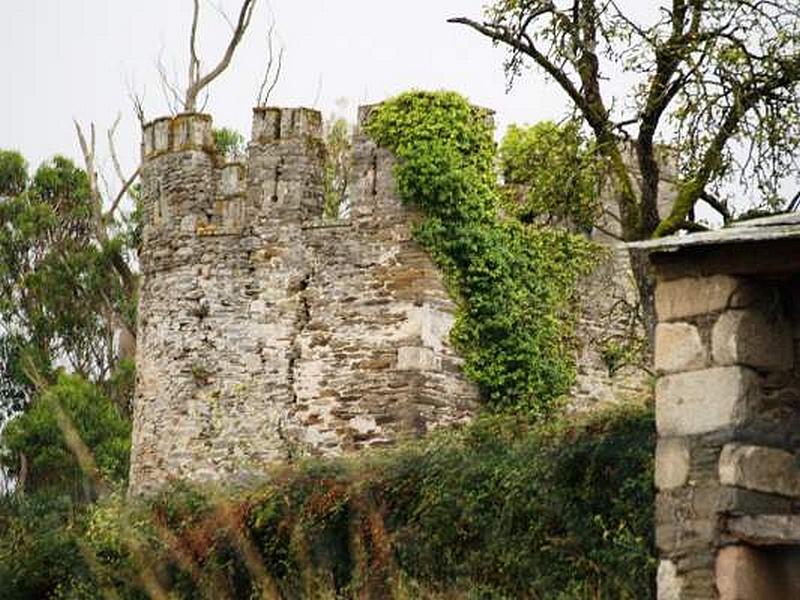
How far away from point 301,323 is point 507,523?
680cm

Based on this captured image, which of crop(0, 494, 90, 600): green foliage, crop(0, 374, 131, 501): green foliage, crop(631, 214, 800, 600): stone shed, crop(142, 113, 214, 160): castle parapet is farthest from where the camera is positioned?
crop(0, 374, 131, 501): green foliage

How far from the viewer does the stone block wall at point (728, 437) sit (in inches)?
389

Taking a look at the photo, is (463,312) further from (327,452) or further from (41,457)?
(41,457)

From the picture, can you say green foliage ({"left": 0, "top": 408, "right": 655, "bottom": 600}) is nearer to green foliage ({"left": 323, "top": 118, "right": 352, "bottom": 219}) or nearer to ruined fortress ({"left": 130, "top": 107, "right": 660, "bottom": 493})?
ruined fortress ({"left": 130, "top": 107, "right": 660, "bottom": 493})

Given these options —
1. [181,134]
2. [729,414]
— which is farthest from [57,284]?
[729,414]

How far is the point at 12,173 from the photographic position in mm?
36000

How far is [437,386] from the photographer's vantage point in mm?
20234

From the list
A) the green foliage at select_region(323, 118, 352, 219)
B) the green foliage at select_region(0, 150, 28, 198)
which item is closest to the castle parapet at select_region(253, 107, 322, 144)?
the green foliage at select_region(323, 118, 352, 219)

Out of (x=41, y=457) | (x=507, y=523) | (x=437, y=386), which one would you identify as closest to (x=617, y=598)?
(x=507, y=523)

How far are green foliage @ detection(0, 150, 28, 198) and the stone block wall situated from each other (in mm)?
27057

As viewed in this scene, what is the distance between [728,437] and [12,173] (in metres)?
27.6

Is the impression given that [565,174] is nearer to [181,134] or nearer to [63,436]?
[181,134]

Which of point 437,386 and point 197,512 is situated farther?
point 437,386

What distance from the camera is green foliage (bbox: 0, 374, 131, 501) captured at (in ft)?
104
